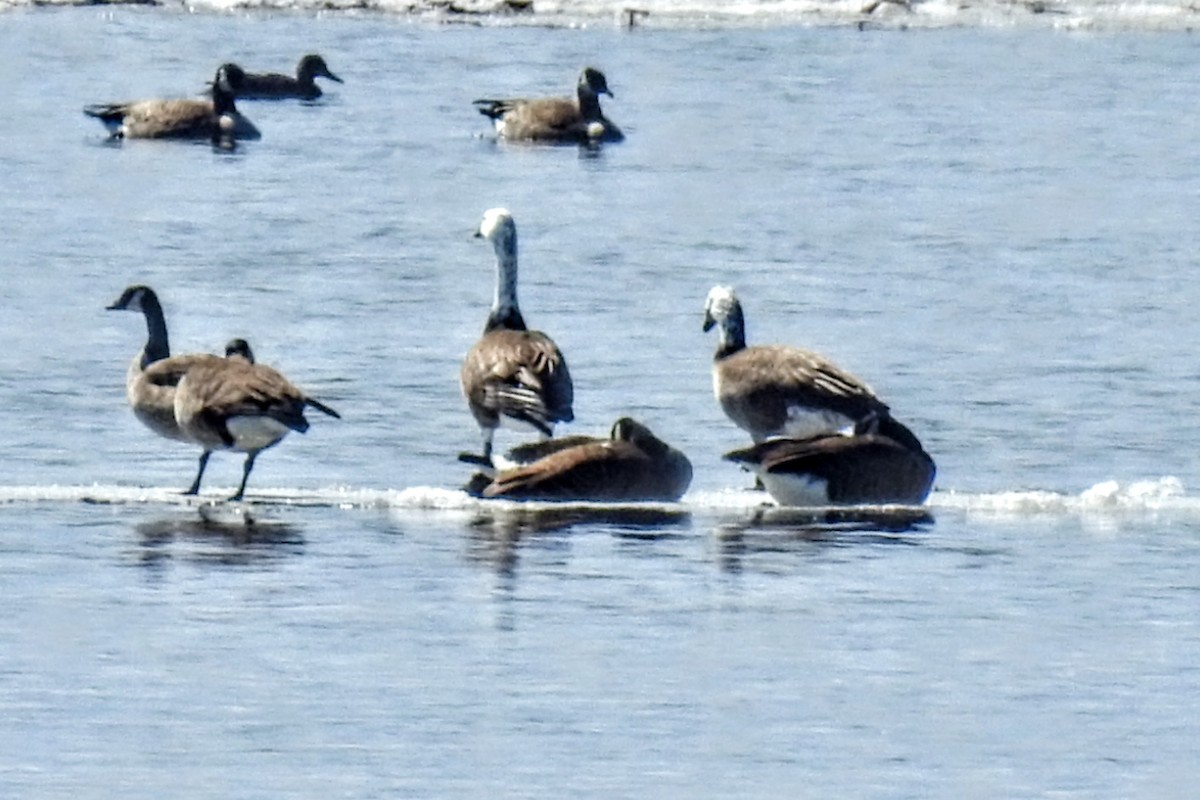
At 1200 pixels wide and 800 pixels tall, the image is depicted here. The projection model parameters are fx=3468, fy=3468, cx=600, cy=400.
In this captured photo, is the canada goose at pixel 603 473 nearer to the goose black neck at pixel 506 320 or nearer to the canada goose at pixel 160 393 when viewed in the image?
the canada goose at pixel 160 393

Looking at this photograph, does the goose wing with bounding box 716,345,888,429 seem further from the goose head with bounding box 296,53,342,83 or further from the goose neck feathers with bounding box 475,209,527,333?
the goose head with bounding box 296,53,342,83

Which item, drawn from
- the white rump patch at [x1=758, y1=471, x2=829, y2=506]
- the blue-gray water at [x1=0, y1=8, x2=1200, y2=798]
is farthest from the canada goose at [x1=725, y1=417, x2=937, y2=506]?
the blue-gray water at [x1=0, y1=8, x2=1200, y2=798]

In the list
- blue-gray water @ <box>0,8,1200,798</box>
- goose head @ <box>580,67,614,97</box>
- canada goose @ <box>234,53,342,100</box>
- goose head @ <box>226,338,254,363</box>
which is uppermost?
goose head @ <box>226,338,254,363</box>

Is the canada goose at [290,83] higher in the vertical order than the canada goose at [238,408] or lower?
lower

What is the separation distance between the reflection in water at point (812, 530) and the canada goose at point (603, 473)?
1.31 ft

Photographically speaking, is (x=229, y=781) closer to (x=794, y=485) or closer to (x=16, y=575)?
(x=16, y=575)

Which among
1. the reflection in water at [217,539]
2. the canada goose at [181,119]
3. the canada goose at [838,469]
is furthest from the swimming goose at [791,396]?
the canada goose at [181,119]

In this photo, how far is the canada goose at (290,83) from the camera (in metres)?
35.5

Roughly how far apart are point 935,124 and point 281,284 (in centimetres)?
1277

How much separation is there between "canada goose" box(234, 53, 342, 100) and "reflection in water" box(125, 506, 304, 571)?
2248cm

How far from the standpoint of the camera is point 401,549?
12.5m

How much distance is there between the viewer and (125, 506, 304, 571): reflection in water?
40.0ft

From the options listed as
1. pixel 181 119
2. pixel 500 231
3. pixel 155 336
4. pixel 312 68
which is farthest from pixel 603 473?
pixel 312 68

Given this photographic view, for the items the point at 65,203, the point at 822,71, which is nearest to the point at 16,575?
the point at 65,203
